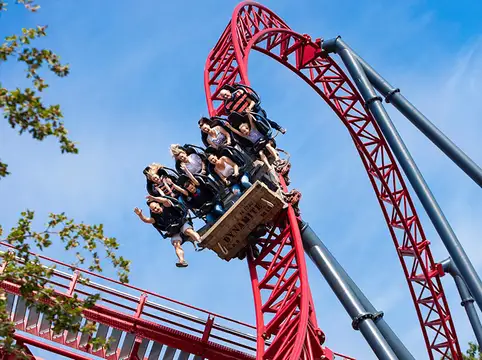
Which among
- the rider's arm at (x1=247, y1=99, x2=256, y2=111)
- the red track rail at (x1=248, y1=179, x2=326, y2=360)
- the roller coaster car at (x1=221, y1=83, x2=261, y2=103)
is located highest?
the roller coaster car at (x1=221, y1=83, x2=261, y2=103)

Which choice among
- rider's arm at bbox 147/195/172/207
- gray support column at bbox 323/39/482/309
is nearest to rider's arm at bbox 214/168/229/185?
rider's arm at bbox 147/195/172/207

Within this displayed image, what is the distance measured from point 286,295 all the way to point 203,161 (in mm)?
2816

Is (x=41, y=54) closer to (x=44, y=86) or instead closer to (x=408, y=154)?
(x=44, y=86)

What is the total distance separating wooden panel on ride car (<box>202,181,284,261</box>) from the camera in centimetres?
1314

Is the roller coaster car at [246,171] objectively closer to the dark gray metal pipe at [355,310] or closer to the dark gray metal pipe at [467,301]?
the dark gray metal pipe at [355,310]

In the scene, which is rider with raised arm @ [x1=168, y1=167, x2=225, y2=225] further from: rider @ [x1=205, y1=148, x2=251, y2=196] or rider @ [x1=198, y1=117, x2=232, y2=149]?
rider @ [x1=198, y1=117, x2=232, y2=149]

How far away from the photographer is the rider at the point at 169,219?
1334cm

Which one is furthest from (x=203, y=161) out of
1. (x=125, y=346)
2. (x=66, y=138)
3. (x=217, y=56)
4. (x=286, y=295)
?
(x=66, y=138)

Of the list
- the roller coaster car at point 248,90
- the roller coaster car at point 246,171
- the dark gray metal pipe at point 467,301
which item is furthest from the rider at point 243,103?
the dark gray metal pipe at point 467,301

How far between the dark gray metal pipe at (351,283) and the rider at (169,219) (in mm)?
2328

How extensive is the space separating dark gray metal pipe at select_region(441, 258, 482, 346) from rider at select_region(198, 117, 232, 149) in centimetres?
500

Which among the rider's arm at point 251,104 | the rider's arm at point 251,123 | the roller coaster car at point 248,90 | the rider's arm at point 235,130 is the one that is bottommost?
the rider's arm at point 235,130

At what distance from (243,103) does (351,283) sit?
3710 mm

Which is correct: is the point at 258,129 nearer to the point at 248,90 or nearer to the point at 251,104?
the point at 251,104
